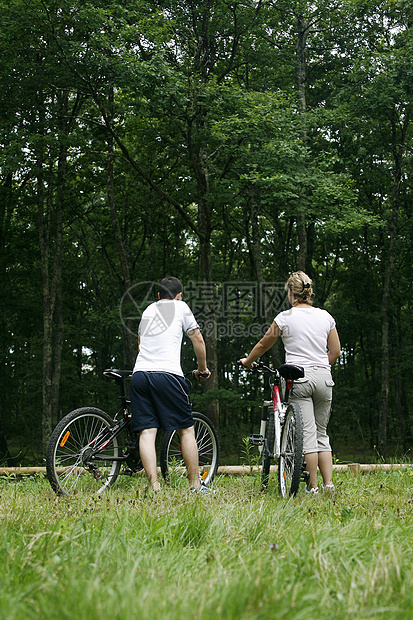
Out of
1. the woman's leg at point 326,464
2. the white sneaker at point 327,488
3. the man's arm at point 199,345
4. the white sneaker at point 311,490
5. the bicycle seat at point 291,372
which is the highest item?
the man's arm at point 199,345

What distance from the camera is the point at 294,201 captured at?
1366cm

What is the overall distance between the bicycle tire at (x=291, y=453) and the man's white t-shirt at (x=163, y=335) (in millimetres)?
1032

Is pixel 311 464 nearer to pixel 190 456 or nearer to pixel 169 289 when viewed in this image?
pixel 190 456

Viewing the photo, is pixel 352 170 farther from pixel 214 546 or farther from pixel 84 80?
pixel 214 546

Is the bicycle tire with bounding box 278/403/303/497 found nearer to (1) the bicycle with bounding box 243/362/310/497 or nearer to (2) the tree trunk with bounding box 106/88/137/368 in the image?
(1) the bicycle with bounding box 243/362/310/497

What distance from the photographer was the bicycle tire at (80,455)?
15.0 feet

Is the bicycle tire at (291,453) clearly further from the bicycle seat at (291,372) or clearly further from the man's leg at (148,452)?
the man's leg at (148,452)

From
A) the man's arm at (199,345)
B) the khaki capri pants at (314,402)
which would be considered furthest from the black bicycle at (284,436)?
the man's arm at (199,345)

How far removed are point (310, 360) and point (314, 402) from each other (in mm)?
382

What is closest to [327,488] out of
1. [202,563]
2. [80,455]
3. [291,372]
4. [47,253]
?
[291,372]

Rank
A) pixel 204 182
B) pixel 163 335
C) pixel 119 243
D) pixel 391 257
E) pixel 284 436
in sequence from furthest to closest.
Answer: pixel 391 257 < pixel 119 243 < pixel 204 182 < pixel 163 335 < pixel 284 436

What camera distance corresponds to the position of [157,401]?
15.8ft

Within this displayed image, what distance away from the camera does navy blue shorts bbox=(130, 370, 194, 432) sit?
479cm

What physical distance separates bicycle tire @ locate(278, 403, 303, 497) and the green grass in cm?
67
